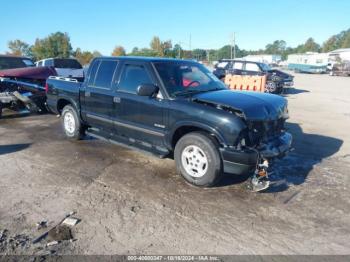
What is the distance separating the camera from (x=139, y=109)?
5.68 meters

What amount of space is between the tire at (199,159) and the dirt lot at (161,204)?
18 centimetres

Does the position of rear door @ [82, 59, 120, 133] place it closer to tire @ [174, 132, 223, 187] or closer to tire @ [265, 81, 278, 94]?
tire @ [174, 132, 223, 187]

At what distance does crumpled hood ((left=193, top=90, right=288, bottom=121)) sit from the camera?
187 inches

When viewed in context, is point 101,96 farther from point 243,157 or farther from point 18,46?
point 18,46

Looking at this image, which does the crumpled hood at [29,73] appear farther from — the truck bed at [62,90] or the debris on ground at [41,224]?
the debris on ground at [41,224]

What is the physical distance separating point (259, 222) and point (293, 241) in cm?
50

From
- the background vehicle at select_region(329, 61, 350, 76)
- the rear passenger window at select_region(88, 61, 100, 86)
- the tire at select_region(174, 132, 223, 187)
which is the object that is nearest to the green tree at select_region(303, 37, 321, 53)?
the background vehicle at select_region(329, 61, 350, 76)

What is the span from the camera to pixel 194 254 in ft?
11.0

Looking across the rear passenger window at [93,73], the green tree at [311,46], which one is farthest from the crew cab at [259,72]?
the green tree at [311,46]

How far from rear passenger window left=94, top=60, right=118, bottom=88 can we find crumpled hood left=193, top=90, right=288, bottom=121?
6.15ft

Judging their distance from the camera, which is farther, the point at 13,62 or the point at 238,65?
the point at 238,65

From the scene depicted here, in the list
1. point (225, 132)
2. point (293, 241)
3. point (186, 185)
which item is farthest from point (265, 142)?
point (293, 241)

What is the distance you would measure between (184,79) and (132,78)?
0.93 meters

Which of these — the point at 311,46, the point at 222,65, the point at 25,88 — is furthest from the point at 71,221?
the point at 311,46
